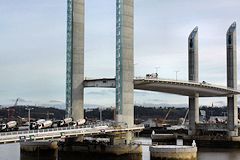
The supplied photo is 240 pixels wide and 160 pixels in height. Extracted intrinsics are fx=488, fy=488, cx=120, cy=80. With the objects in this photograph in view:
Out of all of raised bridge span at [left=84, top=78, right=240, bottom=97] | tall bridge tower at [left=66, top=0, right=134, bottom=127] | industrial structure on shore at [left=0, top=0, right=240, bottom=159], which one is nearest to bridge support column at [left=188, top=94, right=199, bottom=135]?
raised bridge span at [left=84, top=78, right=240, bottom=97]

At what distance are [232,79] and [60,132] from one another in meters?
51.7

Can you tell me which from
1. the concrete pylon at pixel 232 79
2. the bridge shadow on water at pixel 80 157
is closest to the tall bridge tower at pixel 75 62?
the bridge shadow on water at pixel 80 157

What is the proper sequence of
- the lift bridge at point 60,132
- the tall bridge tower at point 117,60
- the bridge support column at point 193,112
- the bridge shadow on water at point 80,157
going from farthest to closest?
the bridge support column at point 193,112
the tall bridge tower at point 117,60
the bridge shadow on water at point 80,157
the lift bridge at point 60,132

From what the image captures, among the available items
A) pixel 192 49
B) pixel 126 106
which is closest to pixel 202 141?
pixel 192 49

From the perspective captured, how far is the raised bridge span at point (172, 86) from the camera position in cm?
7088

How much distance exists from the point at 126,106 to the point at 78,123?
722 centimetres

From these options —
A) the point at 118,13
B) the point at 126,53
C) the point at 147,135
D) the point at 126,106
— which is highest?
the point at 118,13

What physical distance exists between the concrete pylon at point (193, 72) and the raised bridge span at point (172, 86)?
2550mm

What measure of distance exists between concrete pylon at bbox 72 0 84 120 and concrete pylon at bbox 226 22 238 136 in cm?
3467

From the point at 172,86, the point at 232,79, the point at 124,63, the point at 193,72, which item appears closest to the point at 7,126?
the point at 124,63

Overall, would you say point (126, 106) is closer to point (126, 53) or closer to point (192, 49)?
point (126, 53)

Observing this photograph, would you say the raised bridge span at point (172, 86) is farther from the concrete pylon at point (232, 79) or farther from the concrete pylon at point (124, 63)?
the concrete pylon at point (124, 63)

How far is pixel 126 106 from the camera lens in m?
67.2

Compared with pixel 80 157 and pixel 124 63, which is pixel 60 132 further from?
pixel 124 63
